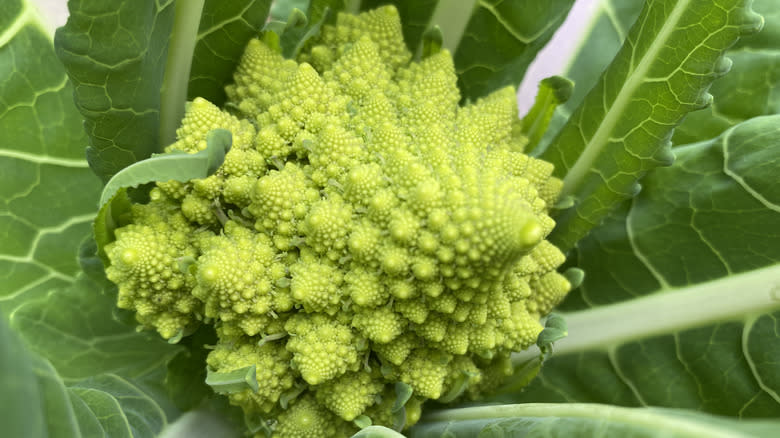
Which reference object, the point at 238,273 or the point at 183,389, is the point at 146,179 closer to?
the point at 238,273

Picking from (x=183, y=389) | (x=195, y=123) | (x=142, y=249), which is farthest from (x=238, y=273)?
(x=183, y=389)

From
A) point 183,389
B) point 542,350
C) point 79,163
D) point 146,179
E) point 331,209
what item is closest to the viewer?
point 146,179

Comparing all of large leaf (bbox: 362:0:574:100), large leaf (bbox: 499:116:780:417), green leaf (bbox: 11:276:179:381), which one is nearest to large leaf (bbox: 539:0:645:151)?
large leaf (bbox: 362:0:574:100)

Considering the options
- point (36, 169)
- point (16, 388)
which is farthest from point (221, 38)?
point (16, 388)

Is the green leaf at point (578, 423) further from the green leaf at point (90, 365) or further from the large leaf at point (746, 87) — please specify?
the large leaf at point (746, 87)

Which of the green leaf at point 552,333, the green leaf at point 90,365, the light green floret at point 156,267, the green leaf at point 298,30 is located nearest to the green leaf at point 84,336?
the green leaf at point 90,365

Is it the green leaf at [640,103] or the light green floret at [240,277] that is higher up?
the green leaf at [640,103]

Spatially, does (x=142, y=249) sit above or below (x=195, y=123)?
below
